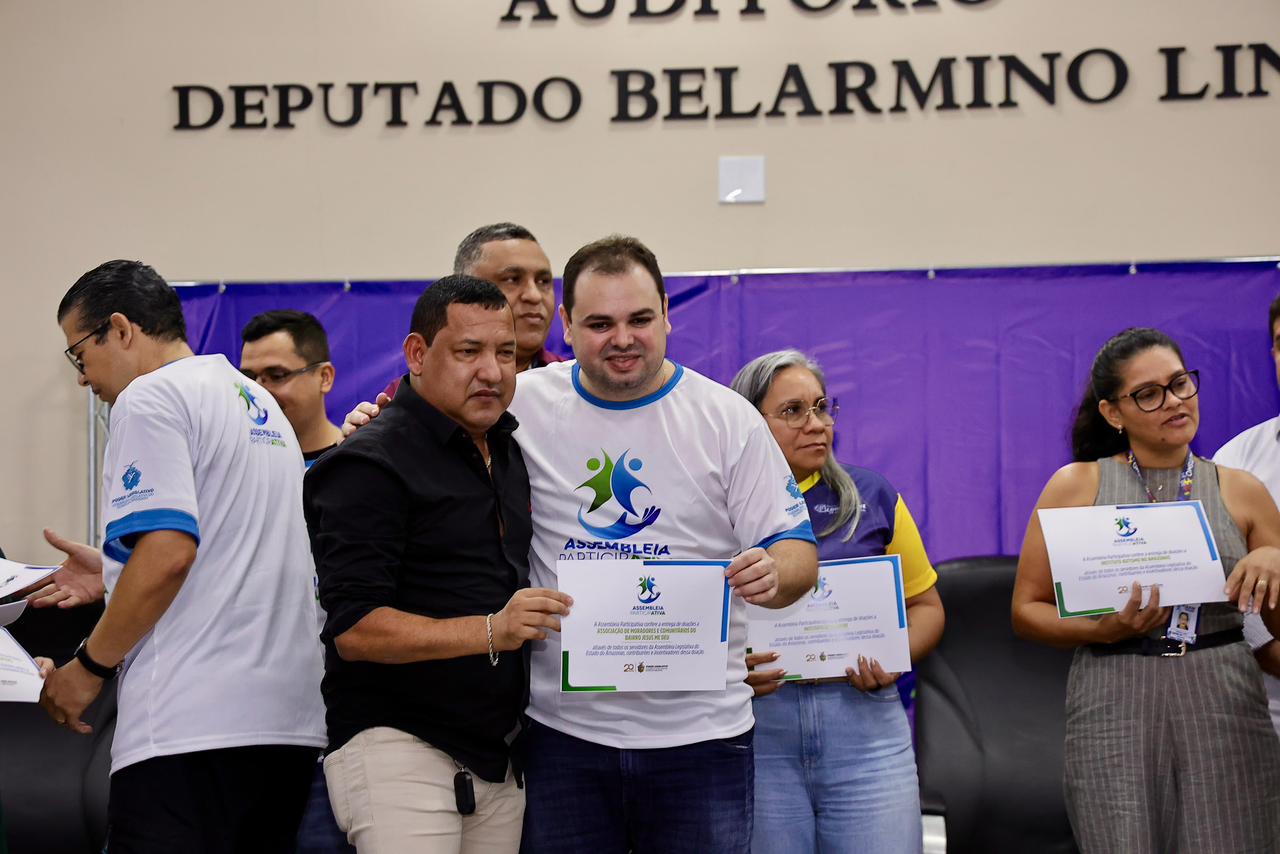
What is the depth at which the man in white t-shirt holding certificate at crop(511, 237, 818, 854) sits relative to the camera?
2.41 m

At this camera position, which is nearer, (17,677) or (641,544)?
(641,544)

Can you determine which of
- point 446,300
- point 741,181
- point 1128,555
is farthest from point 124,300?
point 741,181

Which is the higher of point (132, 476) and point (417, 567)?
point (132, 476)

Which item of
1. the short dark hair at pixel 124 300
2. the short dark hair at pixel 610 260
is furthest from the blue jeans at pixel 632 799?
the short dark hair at pixel 124 300

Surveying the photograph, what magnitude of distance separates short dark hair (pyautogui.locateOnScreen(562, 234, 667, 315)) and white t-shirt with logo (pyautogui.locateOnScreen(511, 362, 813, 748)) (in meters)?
0.24

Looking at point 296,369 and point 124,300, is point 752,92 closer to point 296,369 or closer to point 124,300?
point 296,369

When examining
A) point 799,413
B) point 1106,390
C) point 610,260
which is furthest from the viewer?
point 799,413

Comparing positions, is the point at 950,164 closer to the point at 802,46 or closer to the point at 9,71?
the point at 802,46

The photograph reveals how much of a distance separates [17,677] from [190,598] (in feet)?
1.71

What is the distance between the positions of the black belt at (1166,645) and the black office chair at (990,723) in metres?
0.74

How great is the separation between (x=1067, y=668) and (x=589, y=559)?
217 centimetres

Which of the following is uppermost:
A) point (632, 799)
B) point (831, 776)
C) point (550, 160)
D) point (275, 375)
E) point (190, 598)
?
point (550, 160)

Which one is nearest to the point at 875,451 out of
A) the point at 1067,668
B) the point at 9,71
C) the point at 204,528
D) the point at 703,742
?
the point at 1067,668

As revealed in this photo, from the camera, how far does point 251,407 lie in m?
2.83
